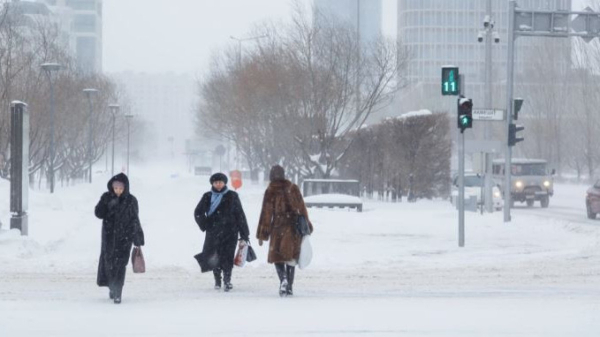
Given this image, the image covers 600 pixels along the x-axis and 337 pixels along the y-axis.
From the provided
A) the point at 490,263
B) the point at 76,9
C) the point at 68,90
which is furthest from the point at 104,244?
the point at 76,9

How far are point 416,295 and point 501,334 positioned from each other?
3.63 metres

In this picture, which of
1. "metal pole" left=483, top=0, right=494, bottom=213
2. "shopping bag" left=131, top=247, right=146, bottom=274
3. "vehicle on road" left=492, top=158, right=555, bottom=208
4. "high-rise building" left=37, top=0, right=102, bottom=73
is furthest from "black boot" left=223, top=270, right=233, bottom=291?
"high-rise building" left=37, top=0, right=102, bottom=73

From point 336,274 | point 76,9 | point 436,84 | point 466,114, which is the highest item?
point 76,9

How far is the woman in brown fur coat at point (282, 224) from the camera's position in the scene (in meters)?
13.7

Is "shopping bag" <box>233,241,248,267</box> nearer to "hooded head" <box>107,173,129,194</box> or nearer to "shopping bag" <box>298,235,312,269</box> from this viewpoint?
"shopping bag" <box>298,235,312,269</box>

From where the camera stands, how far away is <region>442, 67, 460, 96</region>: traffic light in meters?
22.0

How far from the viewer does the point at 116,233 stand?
1323 cm

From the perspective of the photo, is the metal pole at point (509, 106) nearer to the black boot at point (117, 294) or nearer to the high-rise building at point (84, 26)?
the black boot at point (117, 294)

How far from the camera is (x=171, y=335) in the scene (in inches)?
419

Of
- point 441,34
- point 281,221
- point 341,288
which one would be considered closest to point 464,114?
point 341,288

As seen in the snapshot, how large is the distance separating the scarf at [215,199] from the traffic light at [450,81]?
8.61 m

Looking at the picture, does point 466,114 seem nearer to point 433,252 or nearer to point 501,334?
point 433,252

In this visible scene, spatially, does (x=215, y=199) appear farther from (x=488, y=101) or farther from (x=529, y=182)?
(x=529, y=182)

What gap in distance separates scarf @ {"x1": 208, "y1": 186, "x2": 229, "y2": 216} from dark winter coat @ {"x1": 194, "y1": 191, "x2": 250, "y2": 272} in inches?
1.5
